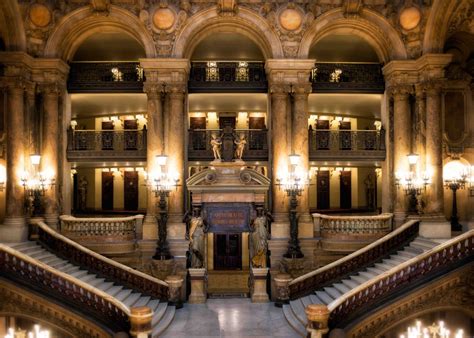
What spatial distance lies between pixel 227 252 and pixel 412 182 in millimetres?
9233

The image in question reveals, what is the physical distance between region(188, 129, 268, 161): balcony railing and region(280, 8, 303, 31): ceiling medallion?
396cm

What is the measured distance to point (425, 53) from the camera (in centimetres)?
1579

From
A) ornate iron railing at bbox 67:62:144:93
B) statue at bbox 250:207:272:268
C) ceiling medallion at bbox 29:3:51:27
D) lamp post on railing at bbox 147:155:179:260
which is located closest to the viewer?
statue at bbox 250:207:272:268

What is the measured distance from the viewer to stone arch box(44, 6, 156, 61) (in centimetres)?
1606

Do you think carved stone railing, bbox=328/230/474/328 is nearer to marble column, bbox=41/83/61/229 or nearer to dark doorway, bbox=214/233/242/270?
dark doorway, bbox=214/233/242/270

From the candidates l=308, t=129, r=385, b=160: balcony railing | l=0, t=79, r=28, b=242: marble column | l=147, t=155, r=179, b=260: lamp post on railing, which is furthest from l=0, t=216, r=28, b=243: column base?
l=308, t=129, r=385, b=160: balcony railing

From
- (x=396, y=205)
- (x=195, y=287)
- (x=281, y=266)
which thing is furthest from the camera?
(x=396, y=205)

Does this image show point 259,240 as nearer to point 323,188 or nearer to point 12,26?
point 323,188

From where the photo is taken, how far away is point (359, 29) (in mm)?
17062

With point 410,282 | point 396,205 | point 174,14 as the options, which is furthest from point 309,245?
point 174,14

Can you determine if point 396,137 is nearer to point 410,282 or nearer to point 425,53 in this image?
point 425,53

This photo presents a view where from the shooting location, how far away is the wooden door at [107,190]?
2350cm

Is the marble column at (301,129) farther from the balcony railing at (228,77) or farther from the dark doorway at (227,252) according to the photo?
the dark doorway at (227,252)

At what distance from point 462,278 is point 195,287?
7.82 m
